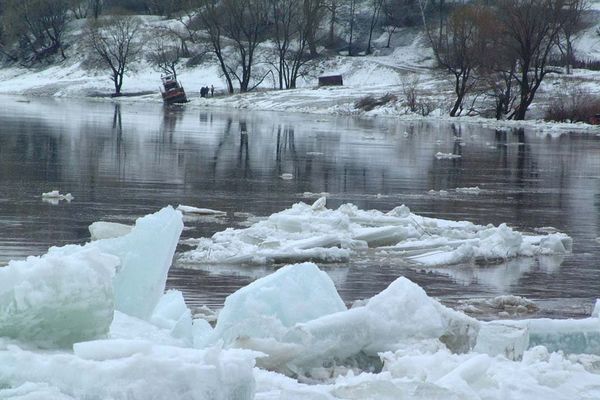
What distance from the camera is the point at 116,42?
84.4 meters

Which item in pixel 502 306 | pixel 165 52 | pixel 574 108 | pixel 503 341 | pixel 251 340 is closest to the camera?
pixel 251 340

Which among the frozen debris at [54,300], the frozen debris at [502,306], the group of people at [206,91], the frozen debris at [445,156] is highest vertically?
the group of people at [206,91]

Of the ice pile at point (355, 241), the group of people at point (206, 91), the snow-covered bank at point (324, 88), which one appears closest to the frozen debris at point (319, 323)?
the ice pile at point (355, 241)

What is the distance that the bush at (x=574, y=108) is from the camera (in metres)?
52.9

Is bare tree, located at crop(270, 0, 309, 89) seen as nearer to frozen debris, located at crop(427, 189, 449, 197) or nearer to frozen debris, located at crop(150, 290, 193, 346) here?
frozen debris, located at crop(427, 189, 449, 197)

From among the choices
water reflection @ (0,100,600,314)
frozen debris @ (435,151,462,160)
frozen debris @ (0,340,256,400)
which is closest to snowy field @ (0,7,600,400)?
frozen debris @ (0,340,256,400)

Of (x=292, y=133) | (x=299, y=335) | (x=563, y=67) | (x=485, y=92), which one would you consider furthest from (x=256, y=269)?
(x=563, y=67)

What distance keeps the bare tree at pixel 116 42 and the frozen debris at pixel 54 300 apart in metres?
74.1

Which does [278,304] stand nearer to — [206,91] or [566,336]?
[566,336]

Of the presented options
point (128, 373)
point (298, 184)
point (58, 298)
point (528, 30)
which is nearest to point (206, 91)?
point (528, 30)

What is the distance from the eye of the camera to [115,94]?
77562 millimetres

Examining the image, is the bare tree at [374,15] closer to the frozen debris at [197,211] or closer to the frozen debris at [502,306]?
the frozen debris at [197,211]

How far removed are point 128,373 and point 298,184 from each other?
14.0 metres

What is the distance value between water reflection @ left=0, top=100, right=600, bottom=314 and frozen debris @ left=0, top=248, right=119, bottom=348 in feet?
10.8
